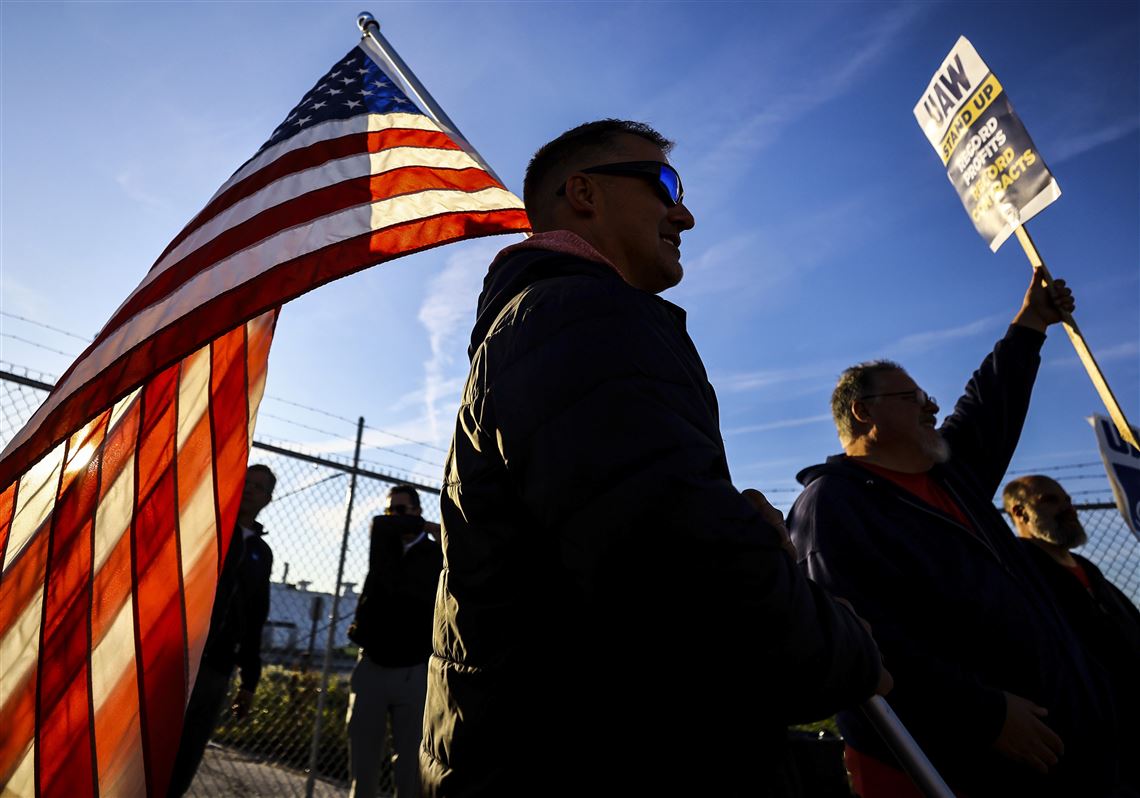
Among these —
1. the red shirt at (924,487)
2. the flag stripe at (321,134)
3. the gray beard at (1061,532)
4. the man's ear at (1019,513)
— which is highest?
the flag stripe at (321,134)

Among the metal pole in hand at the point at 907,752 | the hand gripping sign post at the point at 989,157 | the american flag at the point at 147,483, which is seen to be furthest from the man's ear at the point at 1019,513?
the american flag at the point at 147,483

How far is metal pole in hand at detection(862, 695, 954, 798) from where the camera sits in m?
1.61

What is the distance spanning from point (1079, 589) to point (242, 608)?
15.5ft

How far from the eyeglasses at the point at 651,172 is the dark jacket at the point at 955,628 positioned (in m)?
1.38

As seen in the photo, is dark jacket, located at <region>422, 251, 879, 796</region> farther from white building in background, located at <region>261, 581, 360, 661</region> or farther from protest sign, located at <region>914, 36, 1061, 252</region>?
white building in background, located at <region>261, 581, 360, 661</region>

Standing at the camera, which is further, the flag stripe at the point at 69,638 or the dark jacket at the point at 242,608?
the dark jacket at the point at 242,608

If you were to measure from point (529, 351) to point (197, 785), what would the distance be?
648cm

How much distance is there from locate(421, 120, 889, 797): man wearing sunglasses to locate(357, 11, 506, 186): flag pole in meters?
2.60

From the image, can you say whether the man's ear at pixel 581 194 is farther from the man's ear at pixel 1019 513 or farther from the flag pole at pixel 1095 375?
the man's ear at pixel 1019 513

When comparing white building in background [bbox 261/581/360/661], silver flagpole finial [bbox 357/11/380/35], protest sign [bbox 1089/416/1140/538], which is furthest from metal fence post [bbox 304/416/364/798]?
protest sign [bbox 1089/416/1140/538]

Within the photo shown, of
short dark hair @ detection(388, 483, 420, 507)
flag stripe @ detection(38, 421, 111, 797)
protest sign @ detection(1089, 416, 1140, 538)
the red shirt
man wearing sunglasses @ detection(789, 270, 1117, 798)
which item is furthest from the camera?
short dark hair @ detection(388, 483, 420, 507)

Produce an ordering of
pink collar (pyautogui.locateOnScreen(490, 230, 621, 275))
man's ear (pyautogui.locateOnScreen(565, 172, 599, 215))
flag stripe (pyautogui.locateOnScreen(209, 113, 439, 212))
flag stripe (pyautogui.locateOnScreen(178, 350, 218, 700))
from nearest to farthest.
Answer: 1. pink collar (pyautogui.locateOnScreen(490, 230, 621, 275))
2. man's ear (pyautogui.locateOnScreen(565, 172, 599, 215))
3. flag stripe (pyautogui.locateOnScreen(178, 350, 218, 700))
4. flag stripe (pyautogui.locateOnScreen(209, 113, 439, 212))

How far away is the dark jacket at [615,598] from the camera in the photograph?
107 centimetres

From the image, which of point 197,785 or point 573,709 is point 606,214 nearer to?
point 573,709
